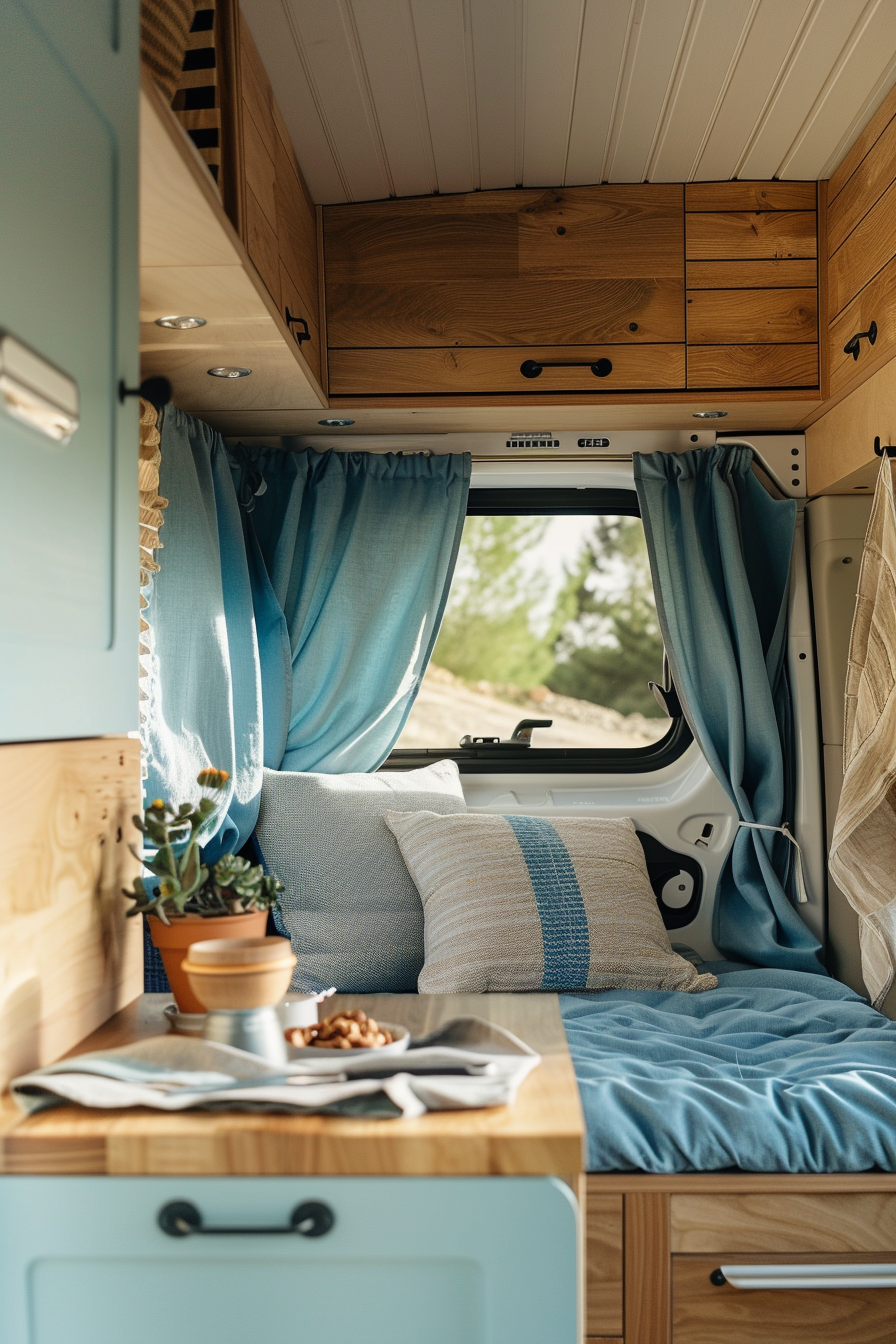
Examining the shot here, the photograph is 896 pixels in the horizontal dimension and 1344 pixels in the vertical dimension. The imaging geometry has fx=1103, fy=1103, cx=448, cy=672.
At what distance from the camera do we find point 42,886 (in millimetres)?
1058

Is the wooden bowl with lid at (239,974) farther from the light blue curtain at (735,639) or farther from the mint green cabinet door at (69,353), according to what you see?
the light blue curtain at (735,639)

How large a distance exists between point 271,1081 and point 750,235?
2011mm

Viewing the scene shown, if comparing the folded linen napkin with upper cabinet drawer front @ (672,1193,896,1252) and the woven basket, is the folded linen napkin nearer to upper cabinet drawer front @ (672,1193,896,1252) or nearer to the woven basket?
upper cabinet drawer front @ (672,1193,896,1252)

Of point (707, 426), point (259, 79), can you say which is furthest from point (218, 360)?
point (707, 426)

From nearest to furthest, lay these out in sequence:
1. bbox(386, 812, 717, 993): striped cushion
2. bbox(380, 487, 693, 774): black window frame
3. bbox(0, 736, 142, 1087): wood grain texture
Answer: bbox(0, 736, 142, 1087): wood grain texture
bbox(386, 812, 717, 993): striped cushion
bbox(380, 487, 693, 774): black window frame

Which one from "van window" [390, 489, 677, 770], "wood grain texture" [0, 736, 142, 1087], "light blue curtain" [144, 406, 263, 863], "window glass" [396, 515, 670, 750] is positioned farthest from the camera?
"window glass" [396, 515, 670, 750]

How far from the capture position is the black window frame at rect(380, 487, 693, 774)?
268 centimetres

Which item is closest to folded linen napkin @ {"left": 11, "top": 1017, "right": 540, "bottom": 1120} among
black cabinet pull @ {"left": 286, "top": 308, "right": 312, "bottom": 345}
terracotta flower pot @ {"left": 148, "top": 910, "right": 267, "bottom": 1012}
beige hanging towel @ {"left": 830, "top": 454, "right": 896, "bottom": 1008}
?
terracotta flower pot @ {"left": 148, "top": 910, "right": 267, "bottom": 1012}

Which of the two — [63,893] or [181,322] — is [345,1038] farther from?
[181,322]

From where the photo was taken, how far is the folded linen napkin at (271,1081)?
918 millimetres

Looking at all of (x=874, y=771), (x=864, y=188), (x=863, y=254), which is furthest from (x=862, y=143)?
(x=874, y=771)

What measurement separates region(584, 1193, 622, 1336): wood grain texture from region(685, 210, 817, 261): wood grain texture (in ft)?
5.94

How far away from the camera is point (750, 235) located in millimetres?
2309

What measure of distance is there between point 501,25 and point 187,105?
20.5 inches
